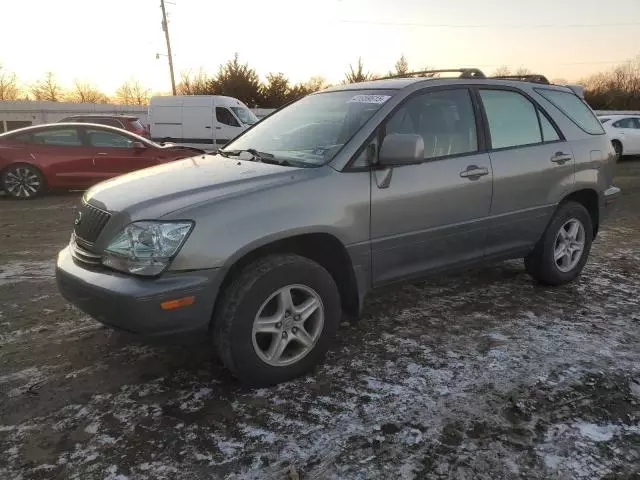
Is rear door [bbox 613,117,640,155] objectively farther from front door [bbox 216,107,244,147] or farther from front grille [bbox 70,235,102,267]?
front grille [bbox 70,235,102,267]

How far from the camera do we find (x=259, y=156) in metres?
3.56

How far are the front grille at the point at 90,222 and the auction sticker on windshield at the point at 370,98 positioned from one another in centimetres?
185

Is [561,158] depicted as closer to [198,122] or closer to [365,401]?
[365,401]

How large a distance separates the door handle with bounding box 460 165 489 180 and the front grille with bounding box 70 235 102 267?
241cm

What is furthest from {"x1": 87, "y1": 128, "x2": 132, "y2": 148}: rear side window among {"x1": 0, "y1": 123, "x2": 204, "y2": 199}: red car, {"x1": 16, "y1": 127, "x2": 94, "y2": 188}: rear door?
{"x1": 16, "y1": 127, "x2": 94, "y2": 188}: rear door

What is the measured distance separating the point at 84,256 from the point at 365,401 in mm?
1772

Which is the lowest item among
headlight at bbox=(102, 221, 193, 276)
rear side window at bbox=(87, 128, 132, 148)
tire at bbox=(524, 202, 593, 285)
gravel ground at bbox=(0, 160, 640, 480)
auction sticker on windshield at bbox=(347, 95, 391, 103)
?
gravel ground at bbox=(0, 160, 640, 480)

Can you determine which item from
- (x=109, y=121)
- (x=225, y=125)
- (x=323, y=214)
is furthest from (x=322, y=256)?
(x=225, y=125)

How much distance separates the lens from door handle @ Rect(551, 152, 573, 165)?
432 centimetres

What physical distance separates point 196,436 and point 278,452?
430 millimetres

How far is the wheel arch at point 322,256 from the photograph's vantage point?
114 inches

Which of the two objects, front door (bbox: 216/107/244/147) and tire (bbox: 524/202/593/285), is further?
front door (bbox: 216/107/244/147)

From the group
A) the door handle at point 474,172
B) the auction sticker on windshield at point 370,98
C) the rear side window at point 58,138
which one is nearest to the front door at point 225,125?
the rear side window at point 58,138

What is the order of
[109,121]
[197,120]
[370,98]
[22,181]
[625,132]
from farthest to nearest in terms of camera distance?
[197,120] < [625,132] < [109,121] < [22,181] < [370,98]
